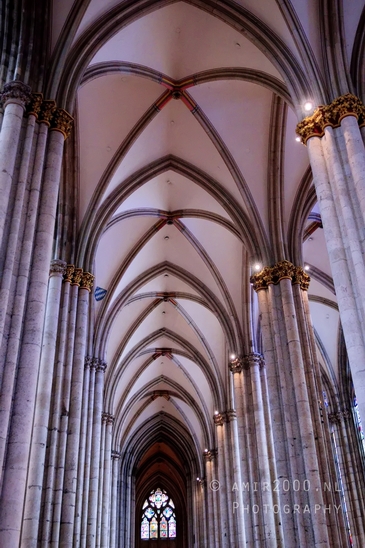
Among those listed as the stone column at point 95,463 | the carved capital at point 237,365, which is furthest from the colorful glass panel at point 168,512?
the stone column at point 95,463

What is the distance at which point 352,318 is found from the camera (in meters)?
7.98

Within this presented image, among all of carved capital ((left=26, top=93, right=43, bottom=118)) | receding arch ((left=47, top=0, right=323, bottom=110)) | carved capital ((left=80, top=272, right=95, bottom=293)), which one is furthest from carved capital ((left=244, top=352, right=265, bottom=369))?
carved capital ((left=26, top=93, right=43, bottom=118))

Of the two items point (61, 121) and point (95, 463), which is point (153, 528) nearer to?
point (95, 463)

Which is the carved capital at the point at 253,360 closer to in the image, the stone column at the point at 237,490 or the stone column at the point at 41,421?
the stone column at the point at 237,490

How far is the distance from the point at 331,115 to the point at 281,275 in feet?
17.1

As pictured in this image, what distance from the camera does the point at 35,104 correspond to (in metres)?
9.03

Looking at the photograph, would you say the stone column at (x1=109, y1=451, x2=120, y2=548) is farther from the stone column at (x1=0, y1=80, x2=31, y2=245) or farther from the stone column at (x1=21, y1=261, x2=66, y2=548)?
the stone column at (x1=0, y1=80, x2=31, y2=245)

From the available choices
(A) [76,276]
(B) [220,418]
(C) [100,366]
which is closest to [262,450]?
(C) [100,366]

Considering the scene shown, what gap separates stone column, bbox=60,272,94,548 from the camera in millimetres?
10828

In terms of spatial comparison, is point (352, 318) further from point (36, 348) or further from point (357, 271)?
point (36, 348)

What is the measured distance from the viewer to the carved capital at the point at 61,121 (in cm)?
931

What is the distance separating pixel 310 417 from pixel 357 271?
4963 mm

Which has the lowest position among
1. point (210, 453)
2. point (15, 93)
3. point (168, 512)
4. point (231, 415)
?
point (168, 512)

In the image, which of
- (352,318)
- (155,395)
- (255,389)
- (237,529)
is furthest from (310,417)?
(155,395)
